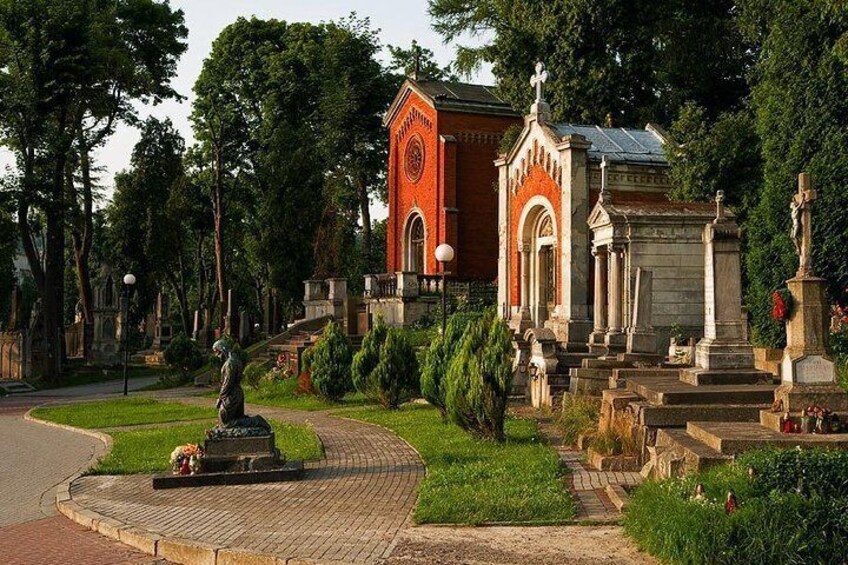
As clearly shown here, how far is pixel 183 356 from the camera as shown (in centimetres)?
3092

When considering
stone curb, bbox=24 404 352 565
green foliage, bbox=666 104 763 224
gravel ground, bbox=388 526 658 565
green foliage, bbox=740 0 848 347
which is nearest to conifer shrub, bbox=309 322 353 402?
green foliage, bbox=740 0 848 347

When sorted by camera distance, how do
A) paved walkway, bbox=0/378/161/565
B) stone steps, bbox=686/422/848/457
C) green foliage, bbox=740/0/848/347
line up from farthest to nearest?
green foliage, bbox=740/0/848/347, stone steps, bbox=686/422/848/457, paved walkway, bbox=0/378/161/565

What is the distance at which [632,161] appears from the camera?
2375cm

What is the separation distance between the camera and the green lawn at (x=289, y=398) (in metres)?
20.8

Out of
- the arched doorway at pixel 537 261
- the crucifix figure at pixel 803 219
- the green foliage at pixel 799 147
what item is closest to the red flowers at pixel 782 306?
the crucifix figure at pixel 803 219

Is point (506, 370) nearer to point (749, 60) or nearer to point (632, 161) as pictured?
point (632, 161)

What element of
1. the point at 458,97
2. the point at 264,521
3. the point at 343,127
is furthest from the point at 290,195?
the point at 264,521

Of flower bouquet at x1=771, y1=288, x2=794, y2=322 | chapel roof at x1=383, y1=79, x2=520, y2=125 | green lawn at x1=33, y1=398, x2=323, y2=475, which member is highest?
chapel roof at x1=383, y1=79, x2=520, y2=125

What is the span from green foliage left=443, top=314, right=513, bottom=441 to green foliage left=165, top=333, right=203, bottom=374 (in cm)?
1952

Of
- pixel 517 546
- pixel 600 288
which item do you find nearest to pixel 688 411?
pixel 517 546

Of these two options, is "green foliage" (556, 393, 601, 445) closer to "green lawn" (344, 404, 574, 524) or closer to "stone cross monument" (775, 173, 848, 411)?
"green lawn" (344, 404, 574, 524)

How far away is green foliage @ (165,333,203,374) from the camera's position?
3077 cm

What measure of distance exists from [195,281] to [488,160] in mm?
33563

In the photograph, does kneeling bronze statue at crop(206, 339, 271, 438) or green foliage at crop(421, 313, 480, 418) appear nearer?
kneeling bronze statue at crop(206, 339, 271, 438)
